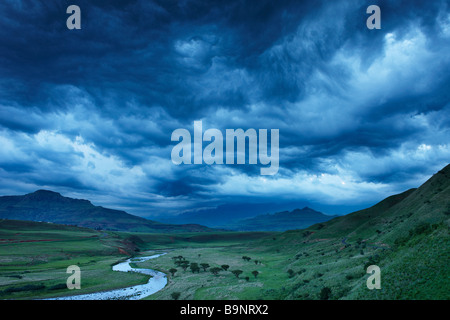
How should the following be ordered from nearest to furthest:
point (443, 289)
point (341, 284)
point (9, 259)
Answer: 1. point (443, 289)
2. point (341, 284)
3. point (9, 259)

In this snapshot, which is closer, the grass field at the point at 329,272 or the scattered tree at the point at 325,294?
the grass field at the point at 329,272

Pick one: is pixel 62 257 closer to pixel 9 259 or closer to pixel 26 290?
pixel 9 259

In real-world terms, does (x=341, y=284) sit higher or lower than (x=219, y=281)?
higher

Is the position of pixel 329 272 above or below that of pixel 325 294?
below

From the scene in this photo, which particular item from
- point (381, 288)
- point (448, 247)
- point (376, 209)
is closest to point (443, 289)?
point (381, 288)

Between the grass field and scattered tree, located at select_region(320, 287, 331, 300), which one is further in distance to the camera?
scattered tree, located at select_region(320, 287, 331, 300)

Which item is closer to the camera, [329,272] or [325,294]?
[325,294]
